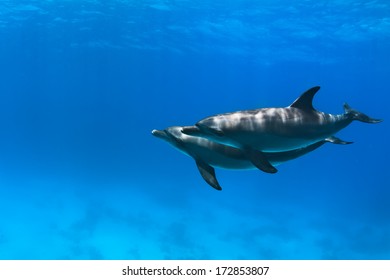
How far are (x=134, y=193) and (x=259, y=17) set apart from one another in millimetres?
16411

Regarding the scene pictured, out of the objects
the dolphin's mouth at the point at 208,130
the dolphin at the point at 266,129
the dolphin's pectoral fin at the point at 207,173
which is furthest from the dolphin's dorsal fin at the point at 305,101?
the dolphin's pectoral fin at the point at 207,173

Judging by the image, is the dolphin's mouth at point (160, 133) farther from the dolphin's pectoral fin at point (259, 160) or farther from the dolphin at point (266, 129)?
the dolphin's pectoral fin at point (259, 160)

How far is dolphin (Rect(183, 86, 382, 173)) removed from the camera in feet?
14.9

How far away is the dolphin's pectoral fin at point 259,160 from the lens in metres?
4.42

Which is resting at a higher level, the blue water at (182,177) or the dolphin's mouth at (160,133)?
the blue water at (182,177)

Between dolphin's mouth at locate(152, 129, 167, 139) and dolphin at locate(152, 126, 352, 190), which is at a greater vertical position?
dolphin's mouth at locate(152, 129, 167, 139)

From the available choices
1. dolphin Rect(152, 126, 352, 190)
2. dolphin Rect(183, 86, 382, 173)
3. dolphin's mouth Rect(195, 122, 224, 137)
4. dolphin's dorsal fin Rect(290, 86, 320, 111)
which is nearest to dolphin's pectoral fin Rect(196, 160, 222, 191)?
dolphin Rect(152, 126, 352, 190)

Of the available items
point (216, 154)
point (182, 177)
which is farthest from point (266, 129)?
point (182, 177)

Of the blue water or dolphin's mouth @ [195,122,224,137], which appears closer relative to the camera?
dolphin's mouth @ [195,122,224,137]

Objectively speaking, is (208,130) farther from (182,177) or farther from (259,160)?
(182,177)

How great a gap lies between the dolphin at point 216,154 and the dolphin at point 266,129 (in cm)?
39

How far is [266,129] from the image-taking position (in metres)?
4.56

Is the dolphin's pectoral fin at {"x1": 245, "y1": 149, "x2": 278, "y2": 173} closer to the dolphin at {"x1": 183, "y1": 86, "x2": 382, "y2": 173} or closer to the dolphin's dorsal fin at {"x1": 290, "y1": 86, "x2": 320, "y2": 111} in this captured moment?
the dolphin at {"x1": 183, "y1": 86, "x2": 382, "y2": 173}

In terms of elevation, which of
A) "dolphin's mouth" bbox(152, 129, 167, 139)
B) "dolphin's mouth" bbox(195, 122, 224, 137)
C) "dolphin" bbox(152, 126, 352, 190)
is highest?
"dolphin's mouth" bbox(152, 129, 167, 139)
